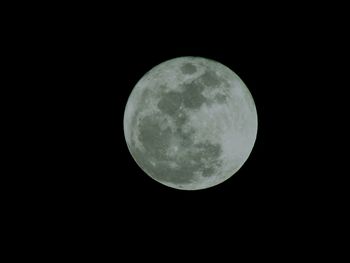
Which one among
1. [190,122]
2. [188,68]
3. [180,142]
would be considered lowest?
[180,142]

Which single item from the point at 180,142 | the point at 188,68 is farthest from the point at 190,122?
the point at 188,68

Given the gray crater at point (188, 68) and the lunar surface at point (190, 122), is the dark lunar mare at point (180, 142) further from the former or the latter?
the gray crater at point (188, 68)

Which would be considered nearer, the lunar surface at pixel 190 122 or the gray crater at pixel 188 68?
the lunar surface at pixel 190 122

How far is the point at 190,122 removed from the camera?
5.13m

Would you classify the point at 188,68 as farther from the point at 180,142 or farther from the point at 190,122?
the point at 180,142

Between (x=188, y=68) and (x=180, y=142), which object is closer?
(x=180, y=142)

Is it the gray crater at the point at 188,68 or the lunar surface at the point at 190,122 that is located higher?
the gray crater at the point at 188,68

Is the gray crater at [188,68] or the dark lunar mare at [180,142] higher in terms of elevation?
the gray crater at [188,68]

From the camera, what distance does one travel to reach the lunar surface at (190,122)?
518 cm

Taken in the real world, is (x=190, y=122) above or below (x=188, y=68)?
below

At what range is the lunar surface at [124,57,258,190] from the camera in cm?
518

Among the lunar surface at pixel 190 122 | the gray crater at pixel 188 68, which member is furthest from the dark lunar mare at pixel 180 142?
the gray crater at pixel 188 68

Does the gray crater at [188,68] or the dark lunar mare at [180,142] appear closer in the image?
the dark lunar mare at [180,142]

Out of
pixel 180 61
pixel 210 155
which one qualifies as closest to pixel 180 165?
pixel 210 155
